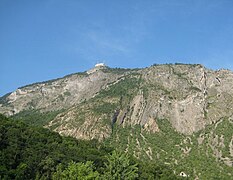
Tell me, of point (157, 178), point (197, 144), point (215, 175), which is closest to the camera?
point (157, 178)

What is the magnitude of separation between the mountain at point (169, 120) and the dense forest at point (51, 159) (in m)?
32.3

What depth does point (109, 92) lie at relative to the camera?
19862 cm

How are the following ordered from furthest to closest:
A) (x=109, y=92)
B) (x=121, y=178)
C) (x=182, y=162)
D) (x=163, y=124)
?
1. (x=109, y=92)
2. (x=163, y=124)
3. (x=182, y=162)
4. (x=121, y=178)

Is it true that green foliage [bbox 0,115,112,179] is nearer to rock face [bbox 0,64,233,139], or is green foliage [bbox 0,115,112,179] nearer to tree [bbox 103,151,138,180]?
tree [bbox 103,151,138,180]

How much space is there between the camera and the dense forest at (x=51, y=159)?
6565cm

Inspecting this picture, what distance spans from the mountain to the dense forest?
32.3 metres

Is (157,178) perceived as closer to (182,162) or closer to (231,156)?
(182,162)

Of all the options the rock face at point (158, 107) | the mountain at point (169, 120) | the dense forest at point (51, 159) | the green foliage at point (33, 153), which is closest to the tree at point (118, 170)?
the dense forest at point (51, 159)

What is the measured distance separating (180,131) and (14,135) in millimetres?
90110

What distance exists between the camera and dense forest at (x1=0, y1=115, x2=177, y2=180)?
6565 centimetres

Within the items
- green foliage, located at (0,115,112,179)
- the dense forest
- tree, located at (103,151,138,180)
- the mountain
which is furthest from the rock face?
tree, located at (103,151,138,180)

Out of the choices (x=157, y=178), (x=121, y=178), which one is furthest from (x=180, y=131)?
(x=121, y=178)

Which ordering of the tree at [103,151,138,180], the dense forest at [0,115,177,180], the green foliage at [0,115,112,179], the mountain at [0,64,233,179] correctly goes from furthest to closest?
the mountain at [0,64,233,179] < the green foliage at [0,115,112,179] < the dense forest at [0,115,177,180] < the tree at [103,151,138,180]

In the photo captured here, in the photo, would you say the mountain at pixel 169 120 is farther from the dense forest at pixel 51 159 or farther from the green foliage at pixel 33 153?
the green foliage at pixel 33 153
